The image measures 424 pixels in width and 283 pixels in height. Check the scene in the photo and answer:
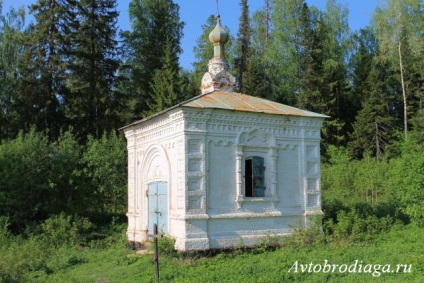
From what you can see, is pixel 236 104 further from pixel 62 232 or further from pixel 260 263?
pixel 62 232

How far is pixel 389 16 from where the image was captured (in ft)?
98.0

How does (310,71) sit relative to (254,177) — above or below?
above

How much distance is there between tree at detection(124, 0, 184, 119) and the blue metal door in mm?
16726

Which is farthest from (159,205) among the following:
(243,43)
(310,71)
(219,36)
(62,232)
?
→ (243,43)

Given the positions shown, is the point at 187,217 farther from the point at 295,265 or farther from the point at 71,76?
the point at 71,76

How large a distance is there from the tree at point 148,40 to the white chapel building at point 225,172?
1656 cm

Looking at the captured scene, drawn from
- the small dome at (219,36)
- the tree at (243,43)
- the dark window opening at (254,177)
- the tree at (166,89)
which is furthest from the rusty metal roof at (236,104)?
the tree at (243,43)

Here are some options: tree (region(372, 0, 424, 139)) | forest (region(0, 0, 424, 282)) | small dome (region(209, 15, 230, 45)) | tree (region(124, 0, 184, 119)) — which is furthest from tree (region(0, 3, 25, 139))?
tree (region(372, 0, 424, 139))

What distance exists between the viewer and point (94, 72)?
82.8 ft

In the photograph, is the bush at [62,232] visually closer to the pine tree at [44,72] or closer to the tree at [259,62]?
the pine tree at [44,72]

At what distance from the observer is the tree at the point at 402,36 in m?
29.4

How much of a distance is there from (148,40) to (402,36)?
52.4 feet

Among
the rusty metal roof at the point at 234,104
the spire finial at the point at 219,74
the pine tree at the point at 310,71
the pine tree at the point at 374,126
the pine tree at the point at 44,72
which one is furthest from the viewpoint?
the pine tree at the point at 310,71

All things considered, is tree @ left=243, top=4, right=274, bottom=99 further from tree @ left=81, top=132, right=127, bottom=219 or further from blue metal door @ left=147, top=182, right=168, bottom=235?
blue metal door @ left=147, top=182, right=168, bottom=235
